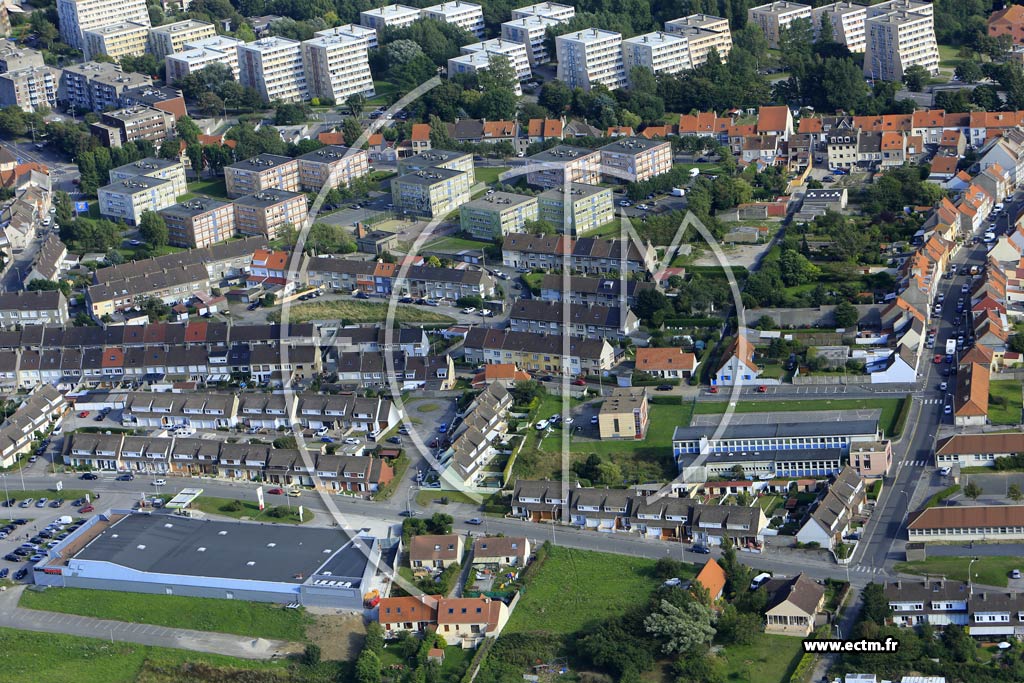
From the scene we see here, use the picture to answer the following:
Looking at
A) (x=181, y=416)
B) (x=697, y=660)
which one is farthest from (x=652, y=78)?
(x=697, y=660)

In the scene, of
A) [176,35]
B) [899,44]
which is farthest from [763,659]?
[176,35]

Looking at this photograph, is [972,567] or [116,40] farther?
[116,40]

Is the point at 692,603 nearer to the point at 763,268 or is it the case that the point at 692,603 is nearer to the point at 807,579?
the point at 807,579

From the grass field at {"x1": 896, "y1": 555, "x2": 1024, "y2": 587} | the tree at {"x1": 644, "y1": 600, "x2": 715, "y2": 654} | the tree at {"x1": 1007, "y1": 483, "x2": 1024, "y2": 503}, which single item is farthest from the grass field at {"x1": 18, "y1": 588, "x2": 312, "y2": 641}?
the tree at {"x1": 1007, "y1": 483, "x2": 1024, "y2": 503}

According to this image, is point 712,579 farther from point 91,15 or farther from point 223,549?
point 91,15

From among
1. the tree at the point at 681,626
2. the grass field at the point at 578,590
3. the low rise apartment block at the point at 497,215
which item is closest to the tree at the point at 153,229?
the low rise apartment block at the point at 497,215

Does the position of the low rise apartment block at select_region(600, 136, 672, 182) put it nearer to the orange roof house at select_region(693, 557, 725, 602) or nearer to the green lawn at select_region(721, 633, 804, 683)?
A: the orange roof house at select_region(693, 557, 725, 602)

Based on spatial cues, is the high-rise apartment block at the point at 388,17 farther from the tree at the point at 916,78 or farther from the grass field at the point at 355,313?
the grass field at the point at 355,313
